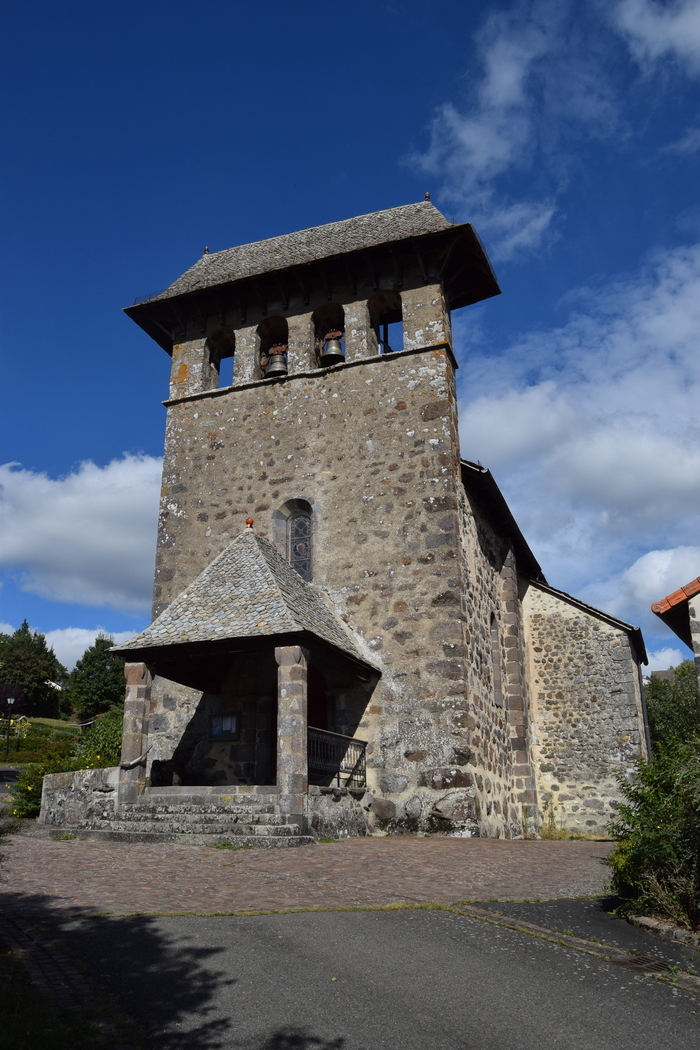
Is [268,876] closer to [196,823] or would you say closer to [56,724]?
[196,823]

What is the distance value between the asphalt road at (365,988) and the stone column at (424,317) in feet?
40.6

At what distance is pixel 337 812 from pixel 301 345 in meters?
9.92

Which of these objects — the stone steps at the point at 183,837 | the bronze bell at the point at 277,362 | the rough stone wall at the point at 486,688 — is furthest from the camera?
the bronze bell at the point at 277,362

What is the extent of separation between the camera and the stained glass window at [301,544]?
622 inches

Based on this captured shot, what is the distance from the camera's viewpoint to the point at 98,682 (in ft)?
169

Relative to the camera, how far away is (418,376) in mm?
15906

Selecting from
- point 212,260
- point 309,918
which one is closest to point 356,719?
point 309,918

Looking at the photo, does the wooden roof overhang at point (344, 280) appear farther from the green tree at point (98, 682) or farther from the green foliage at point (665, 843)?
the green tree at point (98, 682)

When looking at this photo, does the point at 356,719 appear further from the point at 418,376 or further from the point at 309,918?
the point at 309,918

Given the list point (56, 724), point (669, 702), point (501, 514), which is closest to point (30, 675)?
point (56, 724)

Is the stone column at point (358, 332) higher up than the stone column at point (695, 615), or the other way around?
the stone column at point (358, 332)

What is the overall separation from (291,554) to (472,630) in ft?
12.8

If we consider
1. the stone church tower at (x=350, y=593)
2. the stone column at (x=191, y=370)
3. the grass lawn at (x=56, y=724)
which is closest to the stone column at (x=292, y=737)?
the stone church tower at (x=350, y=593)

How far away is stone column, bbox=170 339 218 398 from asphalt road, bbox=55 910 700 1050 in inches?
541
